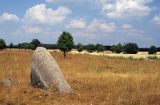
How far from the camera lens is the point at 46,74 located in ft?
50.3

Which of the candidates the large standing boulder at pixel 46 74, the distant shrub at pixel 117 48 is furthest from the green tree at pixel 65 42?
the distant shrub at pixel 117 48

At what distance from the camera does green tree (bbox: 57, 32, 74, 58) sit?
65144 millimetres

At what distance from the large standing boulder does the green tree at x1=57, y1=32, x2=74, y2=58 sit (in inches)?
1916

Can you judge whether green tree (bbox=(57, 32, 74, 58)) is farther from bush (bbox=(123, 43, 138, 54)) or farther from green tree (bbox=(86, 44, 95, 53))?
green tree (bbox=(86, 44, 95, 53))

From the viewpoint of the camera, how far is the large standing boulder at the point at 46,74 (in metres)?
14.8

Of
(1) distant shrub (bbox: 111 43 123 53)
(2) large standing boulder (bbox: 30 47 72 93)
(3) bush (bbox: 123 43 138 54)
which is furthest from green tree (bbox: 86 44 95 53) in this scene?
(2) large standing boulder (bbox: 30 47 72 93)

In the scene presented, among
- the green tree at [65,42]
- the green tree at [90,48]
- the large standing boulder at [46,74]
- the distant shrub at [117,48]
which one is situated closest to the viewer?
the large standing boulder at [46,74]

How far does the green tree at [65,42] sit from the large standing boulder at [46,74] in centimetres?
4867

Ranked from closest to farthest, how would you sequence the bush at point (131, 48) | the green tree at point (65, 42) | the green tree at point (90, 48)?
the green tree at point (65, 42), the bush at point (131, 48), the green tree at point (90, 48)

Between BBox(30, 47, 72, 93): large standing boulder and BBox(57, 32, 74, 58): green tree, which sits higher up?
BBox(57, 32, 74, 58): green tree

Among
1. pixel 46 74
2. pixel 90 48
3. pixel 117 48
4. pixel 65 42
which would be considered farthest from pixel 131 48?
pixel 46 74

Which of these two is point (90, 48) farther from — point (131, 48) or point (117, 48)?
point (131, 48)

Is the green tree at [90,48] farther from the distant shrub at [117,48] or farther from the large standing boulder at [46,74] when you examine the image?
the large standing boulder at [46,74]

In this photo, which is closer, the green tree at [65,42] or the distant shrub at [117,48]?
the green tree at [65,42]
